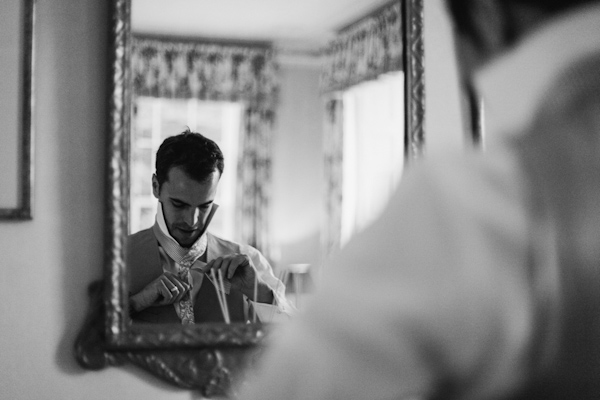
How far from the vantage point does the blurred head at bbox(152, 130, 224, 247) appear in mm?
1364

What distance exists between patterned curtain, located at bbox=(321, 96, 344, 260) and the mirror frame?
33cm

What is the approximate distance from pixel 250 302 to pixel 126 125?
1.60 feet

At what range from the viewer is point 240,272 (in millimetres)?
1437

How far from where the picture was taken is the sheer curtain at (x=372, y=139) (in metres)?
1.56

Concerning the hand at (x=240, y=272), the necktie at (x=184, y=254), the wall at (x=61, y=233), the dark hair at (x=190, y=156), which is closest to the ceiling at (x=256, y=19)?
the wall at (x=61, y=233)

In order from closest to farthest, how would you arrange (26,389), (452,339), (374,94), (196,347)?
1. (452,339)
2. (26,389)
3. (196,347)
4. (374,94)

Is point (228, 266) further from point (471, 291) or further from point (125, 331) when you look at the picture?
point (471, 291)

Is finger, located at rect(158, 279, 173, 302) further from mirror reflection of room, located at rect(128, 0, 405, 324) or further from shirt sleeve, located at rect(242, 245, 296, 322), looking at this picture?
shirt sleeve, located at rect(242, 245, 296, 322)

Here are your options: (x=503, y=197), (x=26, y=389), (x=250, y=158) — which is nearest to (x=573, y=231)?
(x=503, y=197)

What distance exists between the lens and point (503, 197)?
315 mm

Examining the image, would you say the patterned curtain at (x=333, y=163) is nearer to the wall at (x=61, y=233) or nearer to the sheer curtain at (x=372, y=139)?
the sheer curtain at (x=372, y=139)

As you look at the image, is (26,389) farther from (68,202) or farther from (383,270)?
(383,270)

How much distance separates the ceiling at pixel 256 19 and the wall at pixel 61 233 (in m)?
0.12

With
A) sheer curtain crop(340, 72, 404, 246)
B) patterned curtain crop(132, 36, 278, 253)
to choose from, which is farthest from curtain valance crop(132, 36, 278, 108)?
sheer curtain crop(340, 72, 404, 246)
